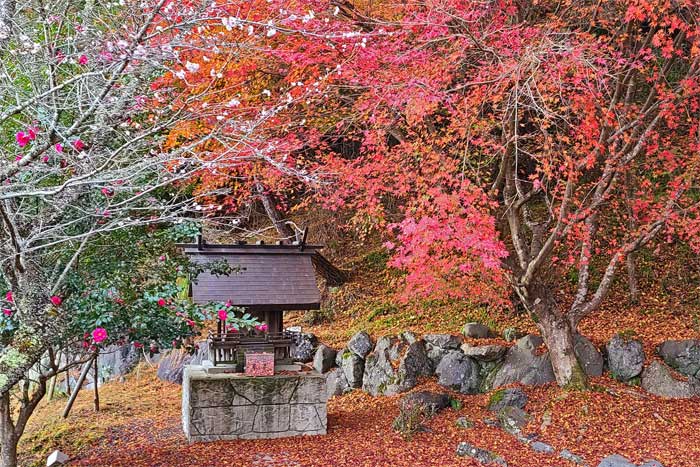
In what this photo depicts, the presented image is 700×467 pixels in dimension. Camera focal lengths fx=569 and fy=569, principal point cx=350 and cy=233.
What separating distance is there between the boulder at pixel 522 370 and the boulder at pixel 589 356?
0.42 meters

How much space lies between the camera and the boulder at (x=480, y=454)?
228 inches

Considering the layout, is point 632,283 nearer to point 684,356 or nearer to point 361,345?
point 684,356

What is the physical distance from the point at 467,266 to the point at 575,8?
4059 millimetres

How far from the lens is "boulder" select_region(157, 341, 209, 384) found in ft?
38.0

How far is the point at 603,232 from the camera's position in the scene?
1177 centimetres

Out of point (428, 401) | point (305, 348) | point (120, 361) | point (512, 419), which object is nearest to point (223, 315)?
point (428, 401)

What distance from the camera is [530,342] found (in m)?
8.15

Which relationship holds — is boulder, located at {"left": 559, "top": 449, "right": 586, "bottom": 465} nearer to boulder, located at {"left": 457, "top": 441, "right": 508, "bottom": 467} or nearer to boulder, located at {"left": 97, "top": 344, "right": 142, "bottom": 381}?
boulder, located at {"left": 457, "top": 441, "right": 508, "bottom": 467}

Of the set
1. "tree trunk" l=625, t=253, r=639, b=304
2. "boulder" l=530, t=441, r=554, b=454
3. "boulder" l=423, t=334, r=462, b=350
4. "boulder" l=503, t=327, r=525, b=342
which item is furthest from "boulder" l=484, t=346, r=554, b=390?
"tree trunk" l=625, t=253, r=639, b=304

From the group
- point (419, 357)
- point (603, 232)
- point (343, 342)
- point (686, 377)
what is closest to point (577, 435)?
point (686, 377)

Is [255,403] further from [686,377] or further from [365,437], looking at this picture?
[686,377]

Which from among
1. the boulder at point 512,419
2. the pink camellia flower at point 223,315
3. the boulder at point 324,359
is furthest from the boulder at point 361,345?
the pink camellia flower at point 223,315

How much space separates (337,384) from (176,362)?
4208 millimetres

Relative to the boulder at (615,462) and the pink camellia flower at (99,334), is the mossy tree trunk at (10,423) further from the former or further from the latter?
the boulder at (615,462)
